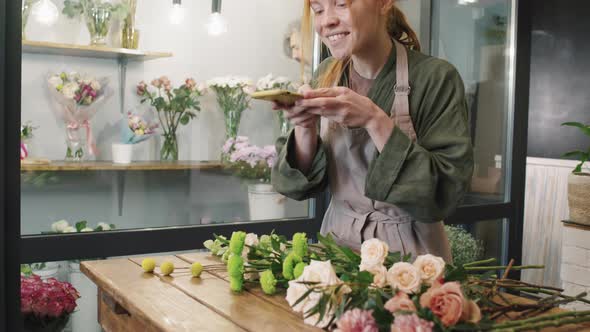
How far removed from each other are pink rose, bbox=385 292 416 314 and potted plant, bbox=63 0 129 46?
6.98ft

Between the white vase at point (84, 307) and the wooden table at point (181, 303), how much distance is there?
3.84ft

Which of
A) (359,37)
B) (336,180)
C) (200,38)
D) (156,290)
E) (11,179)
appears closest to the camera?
(156,290)

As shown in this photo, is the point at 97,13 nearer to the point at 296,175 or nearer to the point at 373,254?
the point at 296,175

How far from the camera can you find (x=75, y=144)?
8.72 ft

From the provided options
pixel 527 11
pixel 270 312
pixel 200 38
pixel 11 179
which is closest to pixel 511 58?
pixel 527 11

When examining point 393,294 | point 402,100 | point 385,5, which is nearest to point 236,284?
point 393,294

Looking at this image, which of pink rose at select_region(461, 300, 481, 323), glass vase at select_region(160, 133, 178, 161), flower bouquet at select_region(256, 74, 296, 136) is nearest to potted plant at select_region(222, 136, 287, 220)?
flower bouquet at select_region(256, 74, 296, 136)

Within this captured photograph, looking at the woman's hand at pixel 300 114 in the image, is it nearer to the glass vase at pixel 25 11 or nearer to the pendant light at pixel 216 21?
the glass vase at pixel 25 11

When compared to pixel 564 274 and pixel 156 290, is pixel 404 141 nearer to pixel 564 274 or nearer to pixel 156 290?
pixel 156 290

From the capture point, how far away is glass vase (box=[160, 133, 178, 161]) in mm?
2916

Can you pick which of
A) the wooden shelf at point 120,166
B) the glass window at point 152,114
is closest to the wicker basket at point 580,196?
the glass window at point 152,114

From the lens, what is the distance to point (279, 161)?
5.68 feet

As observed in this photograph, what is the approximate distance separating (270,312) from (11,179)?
1402 millimetres

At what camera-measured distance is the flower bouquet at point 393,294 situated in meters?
0.92
